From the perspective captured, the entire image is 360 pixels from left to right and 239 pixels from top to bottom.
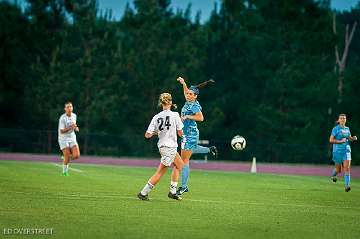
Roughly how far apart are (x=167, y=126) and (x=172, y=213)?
294cm

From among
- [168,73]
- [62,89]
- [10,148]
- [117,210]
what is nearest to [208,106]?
[168,73]

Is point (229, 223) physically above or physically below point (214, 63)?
below

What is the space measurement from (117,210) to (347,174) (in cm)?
1180

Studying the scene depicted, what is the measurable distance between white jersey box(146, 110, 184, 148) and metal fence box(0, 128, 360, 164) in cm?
4064

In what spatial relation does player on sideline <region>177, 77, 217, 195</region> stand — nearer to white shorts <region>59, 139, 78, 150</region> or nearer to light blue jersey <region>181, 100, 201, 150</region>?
light blue jersey <region>181, 100, 201, 150</region>

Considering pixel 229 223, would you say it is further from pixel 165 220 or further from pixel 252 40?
pixel 252 40

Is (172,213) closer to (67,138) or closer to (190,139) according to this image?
(190,139)

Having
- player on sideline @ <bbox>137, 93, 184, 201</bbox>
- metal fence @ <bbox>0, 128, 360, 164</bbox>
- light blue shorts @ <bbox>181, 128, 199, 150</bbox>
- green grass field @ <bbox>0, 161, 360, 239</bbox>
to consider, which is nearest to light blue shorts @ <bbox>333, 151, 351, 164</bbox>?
green grass field @ <bbox>0, 161, 360, 239</bbox>

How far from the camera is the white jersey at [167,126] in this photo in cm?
1714

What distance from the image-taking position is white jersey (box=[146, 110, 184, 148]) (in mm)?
17141

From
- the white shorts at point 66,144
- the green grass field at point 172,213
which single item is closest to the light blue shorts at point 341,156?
the green grass field at point 172,213

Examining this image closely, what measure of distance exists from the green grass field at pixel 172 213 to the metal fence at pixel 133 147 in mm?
36451

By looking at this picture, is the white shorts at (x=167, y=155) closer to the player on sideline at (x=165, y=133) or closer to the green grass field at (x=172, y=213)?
the player on sideline at (x=165, y=133)

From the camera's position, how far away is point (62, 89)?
60594mm
